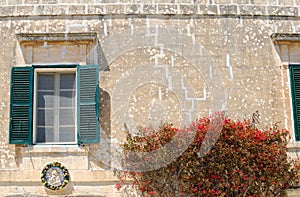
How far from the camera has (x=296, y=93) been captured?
9047 mm

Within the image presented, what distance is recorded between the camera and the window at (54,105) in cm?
868

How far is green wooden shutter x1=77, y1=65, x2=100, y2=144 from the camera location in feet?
28.4

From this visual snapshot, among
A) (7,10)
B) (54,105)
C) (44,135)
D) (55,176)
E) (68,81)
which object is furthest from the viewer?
(7,10)

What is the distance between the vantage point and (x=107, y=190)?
28.3 feet

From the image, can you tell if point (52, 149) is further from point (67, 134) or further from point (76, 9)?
point (76, 9)

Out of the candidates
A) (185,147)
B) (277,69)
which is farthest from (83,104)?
(277,69)

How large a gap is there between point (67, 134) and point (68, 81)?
100cm

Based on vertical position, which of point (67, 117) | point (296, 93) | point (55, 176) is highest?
point (296, 93)

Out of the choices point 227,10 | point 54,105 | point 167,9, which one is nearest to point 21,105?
point 54,105

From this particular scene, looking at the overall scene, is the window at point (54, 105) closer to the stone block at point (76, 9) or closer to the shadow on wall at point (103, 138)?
the shadow on wall at point (103, 138)

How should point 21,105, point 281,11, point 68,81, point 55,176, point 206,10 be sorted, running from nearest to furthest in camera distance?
1. point 55,176
2. point 21,105
3. point 68,81
4. point 206,10
5. point 281,11

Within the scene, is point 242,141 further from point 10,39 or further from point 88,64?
point 10,39

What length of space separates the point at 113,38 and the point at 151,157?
2.44m

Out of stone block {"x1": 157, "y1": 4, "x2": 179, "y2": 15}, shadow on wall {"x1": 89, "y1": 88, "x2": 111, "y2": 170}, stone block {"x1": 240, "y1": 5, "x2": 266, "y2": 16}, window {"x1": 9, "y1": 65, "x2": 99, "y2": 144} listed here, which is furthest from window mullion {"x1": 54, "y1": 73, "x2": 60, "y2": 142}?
stone block {"x1": 240, "y1": 5, "x2": 266, "y2": 16}
